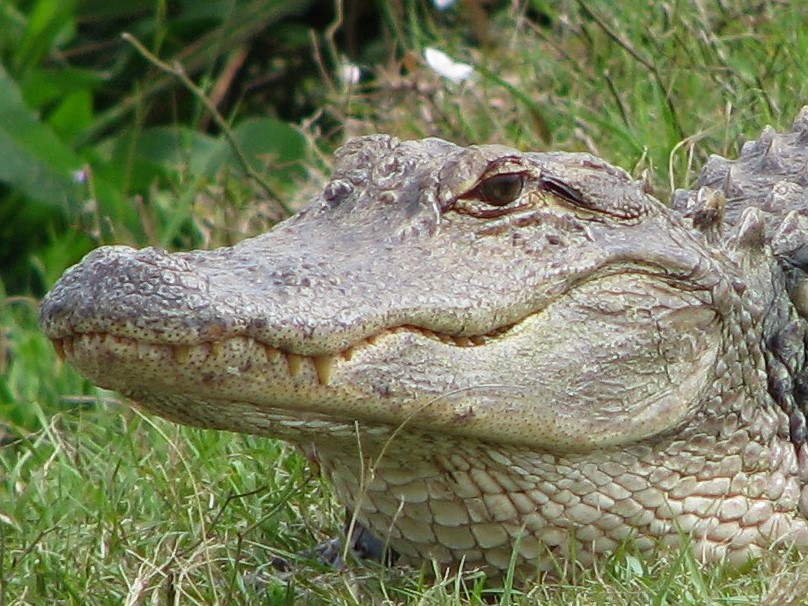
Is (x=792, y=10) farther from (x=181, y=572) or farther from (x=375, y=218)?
(x=181, y=572)

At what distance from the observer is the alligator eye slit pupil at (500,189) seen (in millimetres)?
2908

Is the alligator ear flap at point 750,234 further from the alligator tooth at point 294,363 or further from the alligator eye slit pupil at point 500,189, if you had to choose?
the alligator tooth at point 294,363

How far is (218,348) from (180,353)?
61 millimetres

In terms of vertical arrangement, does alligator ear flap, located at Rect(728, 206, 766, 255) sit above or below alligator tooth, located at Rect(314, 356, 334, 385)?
below

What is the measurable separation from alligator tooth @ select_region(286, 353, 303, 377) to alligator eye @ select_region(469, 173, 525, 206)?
0.60 m

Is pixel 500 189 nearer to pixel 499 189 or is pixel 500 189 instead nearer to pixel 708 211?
pixel 499 189

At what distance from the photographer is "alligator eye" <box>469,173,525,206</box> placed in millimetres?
2908

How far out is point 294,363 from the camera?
8.16 feet

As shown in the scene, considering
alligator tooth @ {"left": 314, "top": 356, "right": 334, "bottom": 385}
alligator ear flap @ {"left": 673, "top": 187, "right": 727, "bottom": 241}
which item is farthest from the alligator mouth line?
alligator ear flap @ {"left": 673, "top": 187, "right": 727, "bottom": 241}

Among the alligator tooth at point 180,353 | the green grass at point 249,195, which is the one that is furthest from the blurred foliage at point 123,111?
the alligator tooth at point 180,353

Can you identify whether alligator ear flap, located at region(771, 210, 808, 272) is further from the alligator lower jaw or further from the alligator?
the alligator lower jaw

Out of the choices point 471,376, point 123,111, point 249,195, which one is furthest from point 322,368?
point 123,111

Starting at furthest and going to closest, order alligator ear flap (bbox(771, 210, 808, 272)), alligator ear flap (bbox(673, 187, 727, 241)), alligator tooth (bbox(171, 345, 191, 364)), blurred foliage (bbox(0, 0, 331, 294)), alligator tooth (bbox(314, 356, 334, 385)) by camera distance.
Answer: blurred foliage (bbox(0, 0, 331, 294)) → alligator ear flap (bbox(771, 210, 808, 272)) → alligator ear flap (bbox(673, 187, 727, 241)) → alligator tooth (bbox(314, 356, 334, 385)) → alligator tooth (bbox(171, 345, 191, 364))

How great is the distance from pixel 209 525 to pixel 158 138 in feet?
13.9
